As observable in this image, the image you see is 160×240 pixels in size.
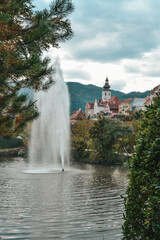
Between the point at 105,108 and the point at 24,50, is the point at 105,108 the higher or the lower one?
the higher one

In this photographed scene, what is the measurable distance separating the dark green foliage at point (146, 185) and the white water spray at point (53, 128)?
22.3m

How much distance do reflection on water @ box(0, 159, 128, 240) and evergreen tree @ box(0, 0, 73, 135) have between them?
11.5ft

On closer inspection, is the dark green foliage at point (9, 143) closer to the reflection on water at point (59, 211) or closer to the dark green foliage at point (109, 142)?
the dark green foliage at point (109, 142)

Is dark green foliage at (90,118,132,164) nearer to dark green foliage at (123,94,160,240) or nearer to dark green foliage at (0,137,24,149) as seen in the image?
dark green foliage at (0,137,24,149)

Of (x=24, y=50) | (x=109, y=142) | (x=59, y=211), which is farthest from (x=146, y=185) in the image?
(x=109, y=142)

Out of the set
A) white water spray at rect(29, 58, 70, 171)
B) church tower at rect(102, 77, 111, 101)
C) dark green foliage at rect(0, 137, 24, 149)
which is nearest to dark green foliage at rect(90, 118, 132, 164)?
white water spray at rect(29, 58, 70, 171)

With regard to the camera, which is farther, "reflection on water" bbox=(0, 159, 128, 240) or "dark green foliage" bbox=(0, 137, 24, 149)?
"dark green foliage" bbox=(0, 137, 24, 149)

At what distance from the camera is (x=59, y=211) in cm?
1087

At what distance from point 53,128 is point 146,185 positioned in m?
32.8

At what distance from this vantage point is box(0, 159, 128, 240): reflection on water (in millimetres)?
7883

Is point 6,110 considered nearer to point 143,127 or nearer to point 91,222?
point 91,222

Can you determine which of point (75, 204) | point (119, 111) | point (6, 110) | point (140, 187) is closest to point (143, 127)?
point (140, 187)

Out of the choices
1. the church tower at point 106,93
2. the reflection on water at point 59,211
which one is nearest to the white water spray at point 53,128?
the reflection on water at point 59,211

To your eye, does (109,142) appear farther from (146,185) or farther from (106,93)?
(106,93)
